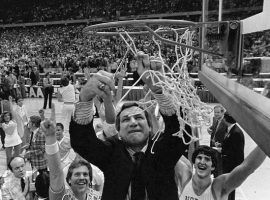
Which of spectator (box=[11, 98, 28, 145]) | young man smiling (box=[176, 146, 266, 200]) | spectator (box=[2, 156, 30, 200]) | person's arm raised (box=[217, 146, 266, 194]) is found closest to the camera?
person's arm raised (box=[217, 146, 266, 194])

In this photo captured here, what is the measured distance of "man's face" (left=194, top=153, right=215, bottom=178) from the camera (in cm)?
321

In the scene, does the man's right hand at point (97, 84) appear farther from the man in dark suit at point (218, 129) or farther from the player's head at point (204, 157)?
the man in dark suit at point (218, 129)

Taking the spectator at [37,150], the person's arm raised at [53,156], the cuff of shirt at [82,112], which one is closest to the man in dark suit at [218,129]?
the spectator at [37,150]

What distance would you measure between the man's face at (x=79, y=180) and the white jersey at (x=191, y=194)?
0.84m

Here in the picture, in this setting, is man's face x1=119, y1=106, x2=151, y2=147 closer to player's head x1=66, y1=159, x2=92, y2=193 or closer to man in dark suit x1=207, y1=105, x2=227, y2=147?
player's head x1=66, y1=159, x2=92, y2=193

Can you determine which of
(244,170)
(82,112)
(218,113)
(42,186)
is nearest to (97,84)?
(82,112)

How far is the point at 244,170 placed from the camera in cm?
279

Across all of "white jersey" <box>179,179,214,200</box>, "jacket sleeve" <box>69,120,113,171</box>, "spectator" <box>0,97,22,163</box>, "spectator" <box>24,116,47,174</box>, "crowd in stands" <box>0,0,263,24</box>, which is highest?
"crowd in stands" <box>0,0,263,24</box>

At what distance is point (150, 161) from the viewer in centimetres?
207

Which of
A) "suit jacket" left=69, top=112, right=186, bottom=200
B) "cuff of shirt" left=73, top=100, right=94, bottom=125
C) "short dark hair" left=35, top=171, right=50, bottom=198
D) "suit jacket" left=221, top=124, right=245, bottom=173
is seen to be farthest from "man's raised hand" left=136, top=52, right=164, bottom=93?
"suit jacket" left=221, top=124, right=245, bottom=173

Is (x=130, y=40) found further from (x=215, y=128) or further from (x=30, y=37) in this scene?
(x=30, y=37)

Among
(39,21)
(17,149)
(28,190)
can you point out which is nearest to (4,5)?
(39,21)

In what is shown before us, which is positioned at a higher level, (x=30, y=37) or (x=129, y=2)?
(x=129, y=2)

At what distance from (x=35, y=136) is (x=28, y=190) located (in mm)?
1201
